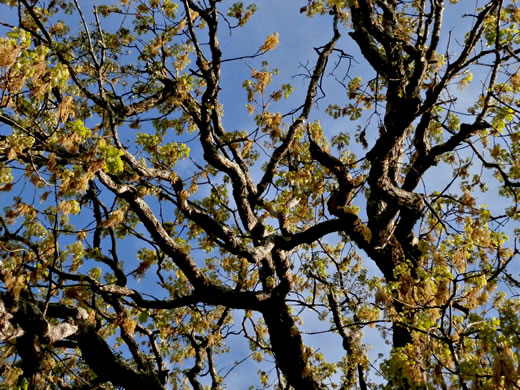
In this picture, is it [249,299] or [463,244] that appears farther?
[249,299]

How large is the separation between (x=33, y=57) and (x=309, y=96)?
4.91 metres

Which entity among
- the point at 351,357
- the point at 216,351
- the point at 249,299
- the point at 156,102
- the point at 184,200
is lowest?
the point at 351,357

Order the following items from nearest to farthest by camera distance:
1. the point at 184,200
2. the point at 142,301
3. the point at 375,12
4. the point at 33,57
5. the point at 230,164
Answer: the point at 33,57
the point at 142,301
the point at 184,200
the point at 230,164
the point at 375,12

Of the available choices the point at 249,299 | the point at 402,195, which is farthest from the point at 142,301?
the point at 402,195

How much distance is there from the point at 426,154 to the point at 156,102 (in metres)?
4.16

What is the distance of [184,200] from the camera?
6.57 meters

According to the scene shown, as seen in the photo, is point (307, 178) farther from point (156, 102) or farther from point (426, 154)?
point (156, 102)

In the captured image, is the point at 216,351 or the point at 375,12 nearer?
the point at 375,12

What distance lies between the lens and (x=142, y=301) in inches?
241

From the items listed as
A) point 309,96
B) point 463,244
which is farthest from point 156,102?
point 463,244

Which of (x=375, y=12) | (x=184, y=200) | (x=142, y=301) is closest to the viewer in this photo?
(x=142, y=301)

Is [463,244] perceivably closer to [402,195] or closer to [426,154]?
[402,195]

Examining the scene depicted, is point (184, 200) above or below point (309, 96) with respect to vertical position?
below

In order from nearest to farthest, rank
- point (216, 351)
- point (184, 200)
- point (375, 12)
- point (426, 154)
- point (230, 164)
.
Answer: point (184, 200), point (426, 154), point (230, 164), point (375, 12), point (216, 351)
